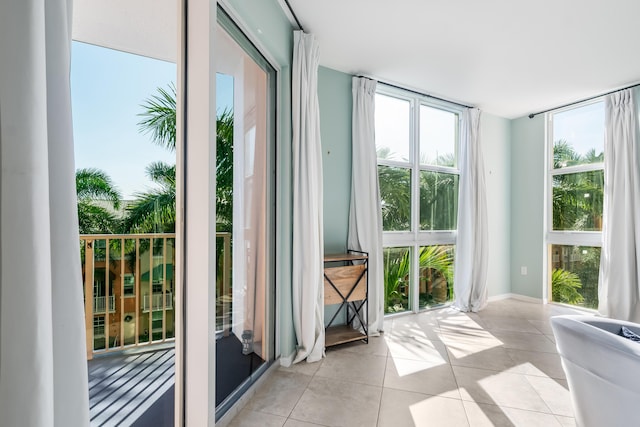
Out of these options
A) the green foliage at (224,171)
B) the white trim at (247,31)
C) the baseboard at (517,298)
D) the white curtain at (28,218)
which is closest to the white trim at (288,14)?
the white trim at (247,31)

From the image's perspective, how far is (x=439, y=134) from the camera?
4082 millimetres

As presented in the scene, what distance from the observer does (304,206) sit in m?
2.42

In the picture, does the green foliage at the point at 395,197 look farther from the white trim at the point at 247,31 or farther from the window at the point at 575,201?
the window at the point at 575,201

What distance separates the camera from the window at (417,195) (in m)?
3.61

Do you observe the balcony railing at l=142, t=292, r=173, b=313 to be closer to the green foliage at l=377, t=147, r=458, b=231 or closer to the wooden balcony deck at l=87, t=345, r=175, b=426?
the wooden balcony deck at l=87, t=345, r=175, b=426

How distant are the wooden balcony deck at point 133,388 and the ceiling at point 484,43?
7.72ft

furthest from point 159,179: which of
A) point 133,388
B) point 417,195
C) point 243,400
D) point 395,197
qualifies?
point 417,195

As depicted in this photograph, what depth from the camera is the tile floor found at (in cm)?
179

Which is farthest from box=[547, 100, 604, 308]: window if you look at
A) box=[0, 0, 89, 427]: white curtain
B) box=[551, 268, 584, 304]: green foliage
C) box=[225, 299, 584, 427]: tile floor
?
box=[0, 0, 89, 427]: white curtain

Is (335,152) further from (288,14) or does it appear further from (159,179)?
(159,179)

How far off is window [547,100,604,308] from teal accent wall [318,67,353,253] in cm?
305

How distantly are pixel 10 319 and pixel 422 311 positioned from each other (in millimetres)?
3964

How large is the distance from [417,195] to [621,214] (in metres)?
2.16

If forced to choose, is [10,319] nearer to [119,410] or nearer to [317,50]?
[119,410]
